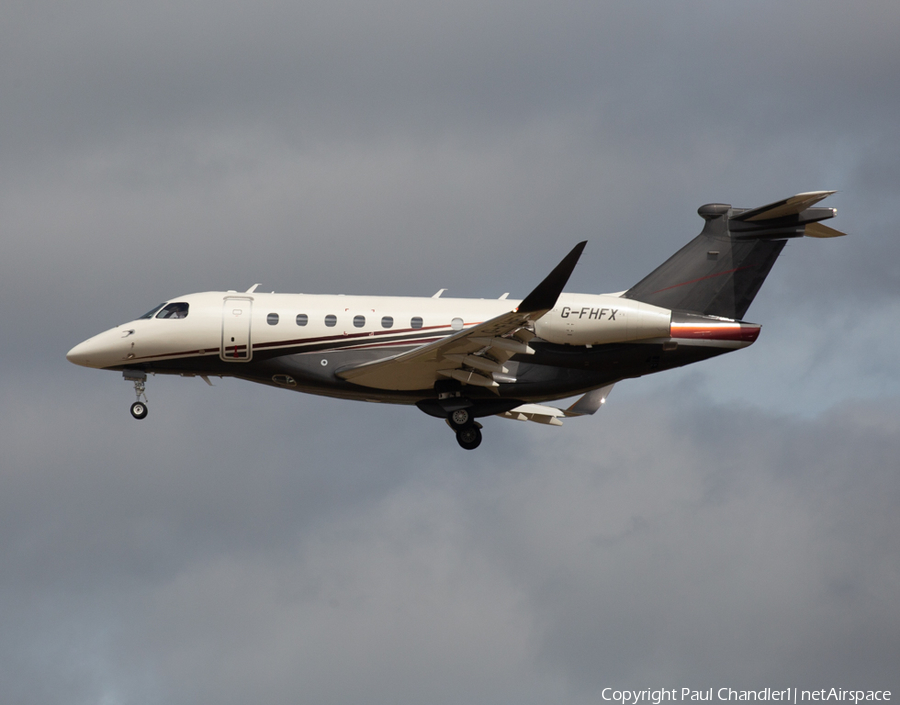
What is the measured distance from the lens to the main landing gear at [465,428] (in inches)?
1272

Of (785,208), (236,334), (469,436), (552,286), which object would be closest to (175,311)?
(236,334)

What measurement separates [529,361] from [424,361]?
120 inches

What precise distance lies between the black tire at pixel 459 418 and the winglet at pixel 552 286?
199 inches

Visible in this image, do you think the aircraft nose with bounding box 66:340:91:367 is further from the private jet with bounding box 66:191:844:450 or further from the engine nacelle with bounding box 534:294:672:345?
the engine nacelle with bounding box 534:294:672:345

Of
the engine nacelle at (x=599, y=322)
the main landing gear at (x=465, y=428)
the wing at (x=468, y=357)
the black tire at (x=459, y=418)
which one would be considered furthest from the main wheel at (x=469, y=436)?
the engine nacelle at (x=599, y=322)

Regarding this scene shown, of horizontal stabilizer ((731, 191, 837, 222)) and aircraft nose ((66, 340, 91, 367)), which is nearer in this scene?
horizontal stabilizer ((731, 191, 837, 222))

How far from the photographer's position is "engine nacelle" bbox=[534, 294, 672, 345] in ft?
101

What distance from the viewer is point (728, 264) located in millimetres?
32531

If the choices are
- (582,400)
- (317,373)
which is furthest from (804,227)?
(317,373)

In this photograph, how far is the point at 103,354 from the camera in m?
32.5

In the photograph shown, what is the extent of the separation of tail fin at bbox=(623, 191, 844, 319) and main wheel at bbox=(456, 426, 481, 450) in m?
5.82

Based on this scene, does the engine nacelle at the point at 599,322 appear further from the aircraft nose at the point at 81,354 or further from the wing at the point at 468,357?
the aircraft nose at the point at 81,354

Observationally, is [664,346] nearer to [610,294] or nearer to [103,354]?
[610,294]

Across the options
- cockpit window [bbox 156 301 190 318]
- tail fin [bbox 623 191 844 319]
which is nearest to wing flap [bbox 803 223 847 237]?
tail fin [bbox 623 191 844 319]
